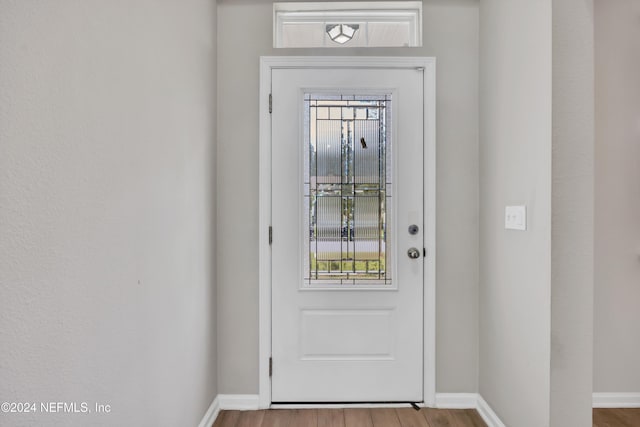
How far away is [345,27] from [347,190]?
981 mm

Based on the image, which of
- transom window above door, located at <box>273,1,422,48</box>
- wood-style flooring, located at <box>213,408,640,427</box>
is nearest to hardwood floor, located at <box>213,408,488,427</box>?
wood-style flooring, located at <box>213,408,640,427</box>

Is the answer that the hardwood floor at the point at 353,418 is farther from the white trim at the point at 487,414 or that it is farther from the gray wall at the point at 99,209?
the gray wall at the point at 99,209

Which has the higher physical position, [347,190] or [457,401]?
[347,190]

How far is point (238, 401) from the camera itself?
2.21 metres

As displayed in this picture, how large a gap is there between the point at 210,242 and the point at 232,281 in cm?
28

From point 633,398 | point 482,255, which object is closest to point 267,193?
point 482,255

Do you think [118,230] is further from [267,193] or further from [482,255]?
[482,255]

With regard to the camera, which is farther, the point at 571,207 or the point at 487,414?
the point at 487,414

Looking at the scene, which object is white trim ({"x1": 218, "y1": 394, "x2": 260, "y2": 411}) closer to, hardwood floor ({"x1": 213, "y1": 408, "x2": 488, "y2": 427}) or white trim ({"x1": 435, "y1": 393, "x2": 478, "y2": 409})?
hardwood floor ({"x1": 213, "y1": 408, "x2": 488, "y2": 427})

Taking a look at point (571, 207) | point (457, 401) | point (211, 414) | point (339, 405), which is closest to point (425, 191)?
point (571, 207)

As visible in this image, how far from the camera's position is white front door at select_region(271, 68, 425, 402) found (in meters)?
2.22

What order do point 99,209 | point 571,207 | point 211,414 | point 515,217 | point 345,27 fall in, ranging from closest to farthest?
point 99,209 → point 571,207 → point 515,217 → point 211,414 → point 345,27

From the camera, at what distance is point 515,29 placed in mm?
1807

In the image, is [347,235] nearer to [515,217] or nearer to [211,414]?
[515,217]
